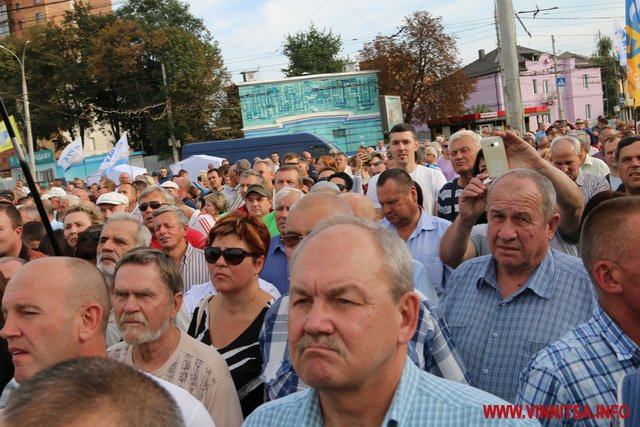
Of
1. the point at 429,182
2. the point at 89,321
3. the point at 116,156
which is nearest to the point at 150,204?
the point at 429,182

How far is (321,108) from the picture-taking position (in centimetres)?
4069

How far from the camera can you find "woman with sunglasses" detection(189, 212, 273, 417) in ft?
11.5

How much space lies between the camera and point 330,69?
67.2m

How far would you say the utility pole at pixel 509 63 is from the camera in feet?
38.2

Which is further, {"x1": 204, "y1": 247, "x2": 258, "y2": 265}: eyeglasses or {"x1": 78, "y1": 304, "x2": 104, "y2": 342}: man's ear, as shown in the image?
{"x1": 204, "y1": 247, "x2": 258, "y2": 265}: eyeglasses

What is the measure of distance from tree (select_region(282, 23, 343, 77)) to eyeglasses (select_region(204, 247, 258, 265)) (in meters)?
64.1

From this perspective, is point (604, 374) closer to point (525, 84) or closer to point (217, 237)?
point (217, 237)

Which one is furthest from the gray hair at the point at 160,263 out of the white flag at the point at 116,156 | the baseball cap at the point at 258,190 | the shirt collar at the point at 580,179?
the white flag at the point at 116,156

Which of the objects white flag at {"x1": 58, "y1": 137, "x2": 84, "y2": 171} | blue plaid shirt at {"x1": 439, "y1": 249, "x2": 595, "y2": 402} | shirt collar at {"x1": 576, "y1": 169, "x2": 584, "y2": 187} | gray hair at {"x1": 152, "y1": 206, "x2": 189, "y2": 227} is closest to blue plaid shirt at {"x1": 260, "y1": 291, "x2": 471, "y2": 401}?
blue plaid shirt at {"x1": 439, "y1": 249, "x2": 595, "y2": 402}

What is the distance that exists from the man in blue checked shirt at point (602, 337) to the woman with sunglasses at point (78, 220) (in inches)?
197

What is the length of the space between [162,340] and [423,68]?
4839 centimetres

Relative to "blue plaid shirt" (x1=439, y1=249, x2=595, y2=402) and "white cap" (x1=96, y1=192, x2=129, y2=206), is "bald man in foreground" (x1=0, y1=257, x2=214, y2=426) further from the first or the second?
"white cap" (x1=96, y1=192, x2=129, y2=206)

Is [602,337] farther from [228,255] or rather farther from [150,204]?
[150,204]

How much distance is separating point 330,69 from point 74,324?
216 feet
